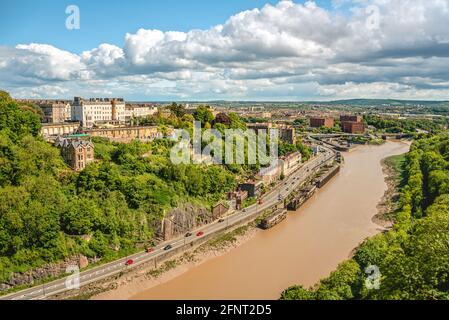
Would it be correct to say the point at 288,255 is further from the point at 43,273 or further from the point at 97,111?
the point at 97,111

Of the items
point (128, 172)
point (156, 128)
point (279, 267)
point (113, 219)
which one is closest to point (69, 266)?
point (113, 219)

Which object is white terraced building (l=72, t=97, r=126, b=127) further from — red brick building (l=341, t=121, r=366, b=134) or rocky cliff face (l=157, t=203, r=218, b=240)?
red brick building (l=341, t=121, r=366, b=134)

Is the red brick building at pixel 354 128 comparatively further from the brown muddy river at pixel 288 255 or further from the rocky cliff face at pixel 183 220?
the rocky cliff face at pixel 183 220

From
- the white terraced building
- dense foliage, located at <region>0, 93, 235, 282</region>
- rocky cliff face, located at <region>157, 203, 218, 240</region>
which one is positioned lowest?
rocky cliff face, located at <region>157, 203, 218, 240</region>

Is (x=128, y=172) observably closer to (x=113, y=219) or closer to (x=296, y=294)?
(x=113, y=219)

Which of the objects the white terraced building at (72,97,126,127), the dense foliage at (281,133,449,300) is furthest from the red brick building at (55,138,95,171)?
the dense foliage at (281,133,449,300)

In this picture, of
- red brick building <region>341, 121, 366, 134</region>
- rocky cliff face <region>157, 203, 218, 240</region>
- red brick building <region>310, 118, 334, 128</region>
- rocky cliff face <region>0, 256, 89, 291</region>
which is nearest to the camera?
rocky cliff face <region>0, 256, 89, 291</region>

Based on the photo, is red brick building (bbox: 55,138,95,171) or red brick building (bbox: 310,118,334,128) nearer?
red brick building (bbox: 55,138,95,171)

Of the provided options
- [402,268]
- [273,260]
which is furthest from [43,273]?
[402,268]
